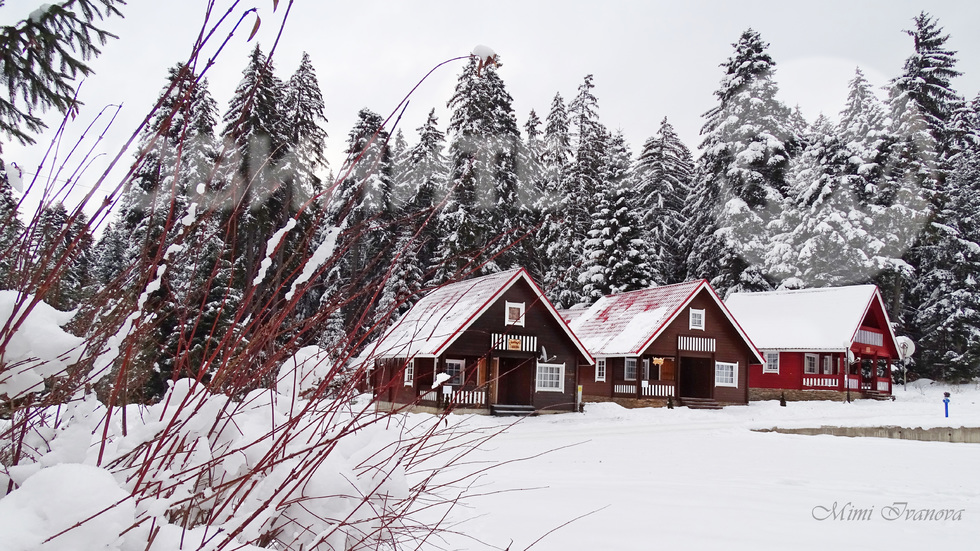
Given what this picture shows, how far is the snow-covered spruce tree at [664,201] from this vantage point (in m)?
46.5

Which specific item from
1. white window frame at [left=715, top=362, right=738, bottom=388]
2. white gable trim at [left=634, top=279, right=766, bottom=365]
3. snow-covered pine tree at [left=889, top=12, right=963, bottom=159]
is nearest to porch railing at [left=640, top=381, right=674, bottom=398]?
white gable trim at [left=634, top=279, right=766, bottom=365]

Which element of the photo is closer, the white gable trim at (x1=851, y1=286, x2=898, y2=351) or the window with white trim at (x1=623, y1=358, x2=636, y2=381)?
the window with white trim at (x1=623, y1=358, x2=636, y2=381)

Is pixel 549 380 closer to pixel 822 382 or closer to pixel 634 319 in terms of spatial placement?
pixel 634 319

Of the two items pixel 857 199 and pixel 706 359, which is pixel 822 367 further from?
pixel 857 199

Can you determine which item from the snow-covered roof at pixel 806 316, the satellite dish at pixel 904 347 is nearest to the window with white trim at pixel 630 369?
the snow-covered roof at pixel 806 316

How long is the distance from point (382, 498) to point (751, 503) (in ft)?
23.0

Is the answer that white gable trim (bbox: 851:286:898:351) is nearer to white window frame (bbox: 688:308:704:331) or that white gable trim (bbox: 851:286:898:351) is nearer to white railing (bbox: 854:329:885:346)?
white railing (bbox: 854:329:885:346)

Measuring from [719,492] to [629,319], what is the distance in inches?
808

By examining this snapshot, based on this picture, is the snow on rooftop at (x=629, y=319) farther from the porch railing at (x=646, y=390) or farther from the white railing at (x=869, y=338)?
the white railing at (x=869, y=338)

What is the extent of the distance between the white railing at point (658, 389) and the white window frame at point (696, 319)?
2.58 metres

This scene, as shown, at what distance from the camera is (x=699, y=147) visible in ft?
151

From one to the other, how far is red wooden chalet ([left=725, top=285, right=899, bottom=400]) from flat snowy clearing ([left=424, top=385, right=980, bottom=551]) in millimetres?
15054

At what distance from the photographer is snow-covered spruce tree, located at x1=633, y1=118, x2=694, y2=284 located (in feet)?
153

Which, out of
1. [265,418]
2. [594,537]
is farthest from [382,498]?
[594,537]
